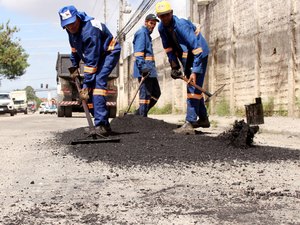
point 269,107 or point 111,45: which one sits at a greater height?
point 111,45

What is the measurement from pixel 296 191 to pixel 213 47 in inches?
572

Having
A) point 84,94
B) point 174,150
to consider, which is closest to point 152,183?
point 174,150

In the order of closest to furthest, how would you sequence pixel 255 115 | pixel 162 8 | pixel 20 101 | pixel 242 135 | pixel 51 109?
1. pixel 242 135
2. pixel 162 8
3. pixel 255 115
4. pixel 20 101
5. pixel 51 109

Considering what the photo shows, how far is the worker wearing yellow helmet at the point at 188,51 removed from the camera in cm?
771

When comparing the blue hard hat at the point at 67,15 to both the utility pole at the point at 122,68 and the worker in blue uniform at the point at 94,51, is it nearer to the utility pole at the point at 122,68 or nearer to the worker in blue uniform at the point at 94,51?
the worker in blue uniform at the point at 94,51

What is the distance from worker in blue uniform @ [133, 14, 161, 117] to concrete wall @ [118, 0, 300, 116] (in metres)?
3.69

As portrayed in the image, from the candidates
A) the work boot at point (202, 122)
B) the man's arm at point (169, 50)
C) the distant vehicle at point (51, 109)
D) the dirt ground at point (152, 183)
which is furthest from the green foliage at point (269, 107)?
the distant vehicle at point (51, 109)

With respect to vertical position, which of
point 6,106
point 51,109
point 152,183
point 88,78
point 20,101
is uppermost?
point 88,78

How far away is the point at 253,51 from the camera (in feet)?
47.4

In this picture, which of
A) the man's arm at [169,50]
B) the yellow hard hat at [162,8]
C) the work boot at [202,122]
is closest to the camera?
the yellow hard hat at [162,8]

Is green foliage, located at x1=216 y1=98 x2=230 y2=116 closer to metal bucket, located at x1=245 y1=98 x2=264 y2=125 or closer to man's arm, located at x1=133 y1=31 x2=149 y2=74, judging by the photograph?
metal bucket, located at x1=245 y1=98 x2=264 y2=125

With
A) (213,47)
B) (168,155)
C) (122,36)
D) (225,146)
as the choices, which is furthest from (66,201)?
(122,36)

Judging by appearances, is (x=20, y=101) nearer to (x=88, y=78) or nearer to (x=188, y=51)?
(x=188, y=51)

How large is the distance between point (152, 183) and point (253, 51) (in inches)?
436
